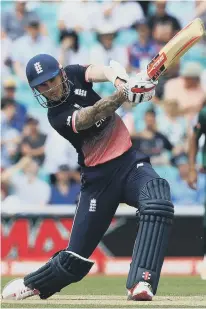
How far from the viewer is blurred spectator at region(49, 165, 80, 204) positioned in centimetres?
1051

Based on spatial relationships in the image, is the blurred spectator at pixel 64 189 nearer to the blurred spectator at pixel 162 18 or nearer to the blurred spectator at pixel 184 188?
the blurred spectator at pixel 184 188

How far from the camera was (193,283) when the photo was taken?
7629mm

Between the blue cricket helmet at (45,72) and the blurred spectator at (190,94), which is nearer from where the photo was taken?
the blue cricket helmet at (45,72)

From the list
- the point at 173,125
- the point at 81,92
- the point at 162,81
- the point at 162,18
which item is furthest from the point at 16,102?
the point at 81,92

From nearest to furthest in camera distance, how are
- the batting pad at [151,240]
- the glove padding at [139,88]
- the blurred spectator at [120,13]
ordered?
the glove padding at [139,88] < the batting pad at [151,240] < the blurred spectator at [120,13]

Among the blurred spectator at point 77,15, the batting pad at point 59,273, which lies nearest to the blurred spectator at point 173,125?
the blurred spectator at point 77,15

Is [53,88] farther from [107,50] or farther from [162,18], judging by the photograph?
[162,18]

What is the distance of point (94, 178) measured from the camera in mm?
5625

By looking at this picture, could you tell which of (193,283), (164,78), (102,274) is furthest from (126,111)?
(193,283)

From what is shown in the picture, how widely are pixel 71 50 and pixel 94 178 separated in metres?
6.12

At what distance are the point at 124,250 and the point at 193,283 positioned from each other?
2407 mm

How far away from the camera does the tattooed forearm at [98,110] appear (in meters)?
5.11

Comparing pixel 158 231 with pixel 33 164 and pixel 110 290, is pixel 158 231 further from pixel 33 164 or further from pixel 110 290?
pixel 33 164

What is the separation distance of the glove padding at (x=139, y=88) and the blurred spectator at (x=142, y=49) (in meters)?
6.36
